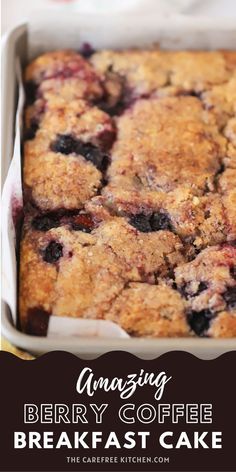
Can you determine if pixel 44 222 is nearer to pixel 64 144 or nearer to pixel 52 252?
pixel 52 252

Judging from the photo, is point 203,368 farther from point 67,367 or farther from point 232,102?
point 232,102

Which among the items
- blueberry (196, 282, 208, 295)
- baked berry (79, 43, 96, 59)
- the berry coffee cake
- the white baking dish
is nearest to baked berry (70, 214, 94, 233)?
the berry coffee cake

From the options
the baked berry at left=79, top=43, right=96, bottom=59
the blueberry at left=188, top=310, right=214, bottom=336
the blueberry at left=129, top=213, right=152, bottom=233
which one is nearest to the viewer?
the blueberry at left=188, top=310, right=214, bottom=336

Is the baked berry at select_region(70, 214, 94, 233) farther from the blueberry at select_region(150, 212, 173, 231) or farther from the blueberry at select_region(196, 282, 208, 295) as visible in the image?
the blueberry at select_region(196, 282, 208, 295)

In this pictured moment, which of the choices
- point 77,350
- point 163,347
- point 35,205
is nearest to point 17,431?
point 77,350

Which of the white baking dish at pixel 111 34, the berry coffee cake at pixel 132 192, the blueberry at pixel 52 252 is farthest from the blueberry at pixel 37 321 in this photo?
the white baking dish at pixel 111 34

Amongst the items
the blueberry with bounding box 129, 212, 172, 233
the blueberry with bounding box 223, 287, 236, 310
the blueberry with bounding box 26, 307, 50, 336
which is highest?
the blueberry with bounding box 129, 212, 172, 233

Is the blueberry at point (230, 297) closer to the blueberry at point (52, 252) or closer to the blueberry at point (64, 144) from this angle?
the blueberry at point (52, 252)

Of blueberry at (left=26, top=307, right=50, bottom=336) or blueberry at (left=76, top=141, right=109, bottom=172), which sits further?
blueberry at (left=76, top=141, right=109, bottom=172)
